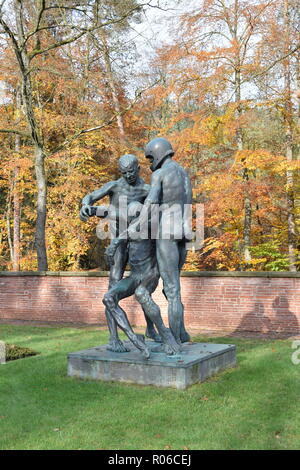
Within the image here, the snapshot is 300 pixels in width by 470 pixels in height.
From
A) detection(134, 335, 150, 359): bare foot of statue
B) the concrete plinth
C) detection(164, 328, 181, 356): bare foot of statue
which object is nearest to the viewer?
the concrete plinth

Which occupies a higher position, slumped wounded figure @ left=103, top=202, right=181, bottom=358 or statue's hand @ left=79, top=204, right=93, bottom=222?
statue's hand @ left=79, top=204, right=93, bottom=222

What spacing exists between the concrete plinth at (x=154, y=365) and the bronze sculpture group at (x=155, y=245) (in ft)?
0.55

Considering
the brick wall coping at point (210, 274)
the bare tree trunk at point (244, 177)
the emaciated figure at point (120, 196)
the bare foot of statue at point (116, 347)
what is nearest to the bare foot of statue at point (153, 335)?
the emaciated figure at point (120, 196)

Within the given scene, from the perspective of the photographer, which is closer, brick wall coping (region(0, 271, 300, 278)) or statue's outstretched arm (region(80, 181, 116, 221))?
statue's outstretched arm (region(80, 181, 116, 221))

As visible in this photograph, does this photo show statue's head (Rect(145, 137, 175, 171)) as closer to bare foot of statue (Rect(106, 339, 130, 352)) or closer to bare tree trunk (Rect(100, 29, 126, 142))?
bare foot of statue (Rect(106, 339, 130, 352))

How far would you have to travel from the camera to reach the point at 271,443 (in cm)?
486

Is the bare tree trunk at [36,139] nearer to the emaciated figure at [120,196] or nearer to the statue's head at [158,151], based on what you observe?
the emaciated figure at [120,196]

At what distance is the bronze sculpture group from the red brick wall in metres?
4.98

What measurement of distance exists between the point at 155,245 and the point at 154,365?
162 cm

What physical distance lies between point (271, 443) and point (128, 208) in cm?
386

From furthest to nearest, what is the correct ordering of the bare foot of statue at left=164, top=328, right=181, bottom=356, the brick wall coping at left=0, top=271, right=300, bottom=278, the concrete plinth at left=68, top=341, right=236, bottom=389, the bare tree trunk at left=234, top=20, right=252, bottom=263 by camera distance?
the bare tree trunk at left=234, top=20, right=252, bottom=263 < the brick wall coping at left=0, top=271, right=300, bottom=278 < the bare foot of statue at left=164, top=328, right=181, bottom=356 < the concrete plinth at left=68, top=341, right=236, bottom=389

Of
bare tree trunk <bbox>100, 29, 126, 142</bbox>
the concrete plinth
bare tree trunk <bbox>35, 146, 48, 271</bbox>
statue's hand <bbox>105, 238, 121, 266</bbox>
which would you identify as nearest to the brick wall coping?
bare tree trunk <bbox>35, 146, 48, 271</bbox>

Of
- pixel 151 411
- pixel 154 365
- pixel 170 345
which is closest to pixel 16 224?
pixel 170 345

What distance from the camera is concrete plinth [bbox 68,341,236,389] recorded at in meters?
6.82
